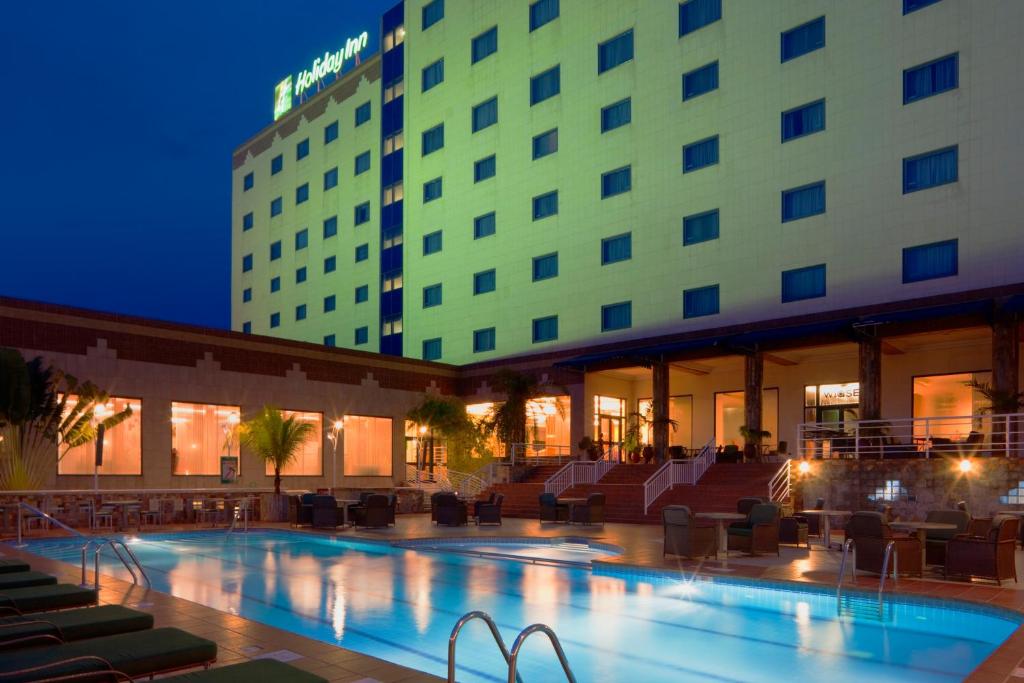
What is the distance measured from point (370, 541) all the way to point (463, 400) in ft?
54.6

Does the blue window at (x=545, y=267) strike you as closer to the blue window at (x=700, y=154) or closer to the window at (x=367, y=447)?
the blue window at (x=700, y=154)

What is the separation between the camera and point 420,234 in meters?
39.1

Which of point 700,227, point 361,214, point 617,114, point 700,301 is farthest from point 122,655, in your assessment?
point 361,214

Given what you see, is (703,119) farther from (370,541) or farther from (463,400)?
(370,541)

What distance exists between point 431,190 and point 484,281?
6121 millimetres

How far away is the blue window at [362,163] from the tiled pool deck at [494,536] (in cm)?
2633

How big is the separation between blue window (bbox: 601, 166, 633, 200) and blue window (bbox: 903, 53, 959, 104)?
32.0 ft

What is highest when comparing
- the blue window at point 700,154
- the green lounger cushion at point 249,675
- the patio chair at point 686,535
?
the blue window at point 700,154

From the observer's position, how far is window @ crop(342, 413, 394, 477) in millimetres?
30469

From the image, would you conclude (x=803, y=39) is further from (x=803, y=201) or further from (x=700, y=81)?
(x=803, y=201)

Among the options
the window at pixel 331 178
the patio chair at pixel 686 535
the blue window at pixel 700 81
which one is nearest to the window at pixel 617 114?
the blue window at pixel 700 81

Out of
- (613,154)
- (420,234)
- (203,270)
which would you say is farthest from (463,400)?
(203,270)

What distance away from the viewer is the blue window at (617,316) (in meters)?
30.3

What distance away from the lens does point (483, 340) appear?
35531mm
